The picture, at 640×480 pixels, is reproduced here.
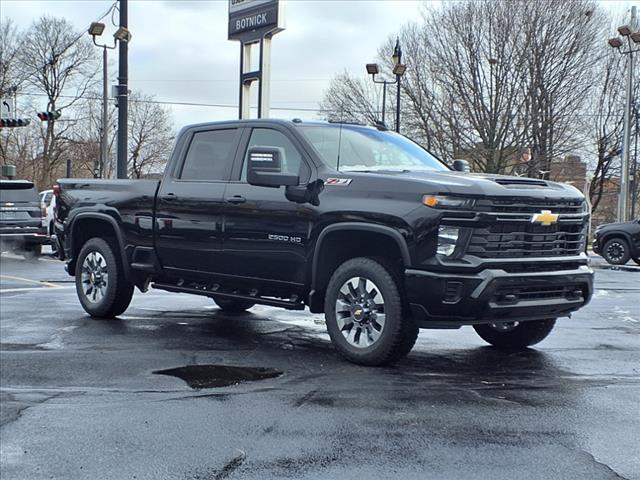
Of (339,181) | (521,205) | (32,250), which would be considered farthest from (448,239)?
(32,250)

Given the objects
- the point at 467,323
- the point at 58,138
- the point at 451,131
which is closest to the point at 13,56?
the point at 58,138

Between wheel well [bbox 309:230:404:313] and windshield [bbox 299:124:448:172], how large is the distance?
62 centimetres

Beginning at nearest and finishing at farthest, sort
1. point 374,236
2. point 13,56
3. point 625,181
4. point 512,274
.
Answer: point 512,274 < point 374,236 < point 625,181 < point 13,56

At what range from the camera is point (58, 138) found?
54812mm

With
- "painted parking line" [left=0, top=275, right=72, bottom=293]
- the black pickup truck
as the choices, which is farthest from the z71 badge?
"painted parking line" [left=0, top=275, right=72, bottom=293]

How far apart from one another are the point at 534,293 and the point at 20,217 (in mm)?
15552

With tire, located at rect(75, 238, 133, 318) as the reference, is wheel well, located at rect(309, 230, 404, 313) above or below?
above

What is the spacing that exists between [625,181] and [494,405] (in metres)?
26.2

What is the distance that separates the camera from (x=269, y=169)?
6484mm

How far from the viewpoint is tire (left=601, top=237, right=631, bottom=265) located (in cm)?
1958

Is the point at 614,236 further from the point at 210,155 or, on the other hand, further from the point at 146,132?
the point at 146,132

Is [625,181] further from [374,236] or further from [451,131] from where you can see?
[374,236]

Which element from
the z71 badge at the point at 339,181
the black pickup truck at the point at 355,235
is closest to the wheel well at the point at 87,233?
the black pickup truck at the point at 355,235

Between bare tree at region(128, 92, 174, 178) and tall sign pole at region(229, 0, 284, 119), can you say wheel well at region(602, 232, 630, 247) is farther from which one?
bare tree at region(128, 92, 174, 178)
